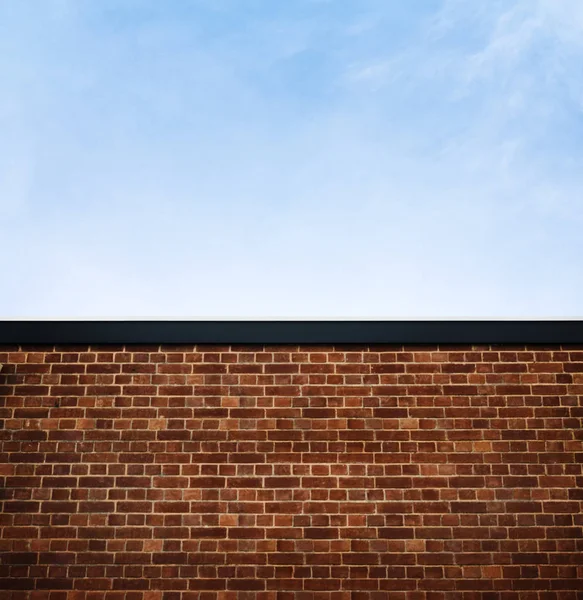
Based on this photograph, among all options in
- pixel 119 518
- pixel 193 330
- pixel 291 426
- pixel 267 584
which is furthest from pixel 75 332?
pixel 267 584

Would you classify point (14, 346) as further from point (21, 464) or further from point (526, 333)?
point (526, 333)

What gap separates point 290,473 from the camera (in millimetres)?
5320

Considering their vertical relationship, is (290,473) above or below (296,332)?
below

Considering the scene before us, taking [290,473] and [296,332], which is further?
[296,332]

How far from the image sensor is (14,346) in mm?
5625

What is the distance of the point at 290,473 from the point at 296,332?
3.75ft

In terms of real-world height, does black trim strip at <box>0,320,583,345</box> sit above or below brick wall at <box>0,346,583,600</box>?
above

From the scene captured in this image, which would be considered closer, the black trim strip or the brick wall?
the brick wall

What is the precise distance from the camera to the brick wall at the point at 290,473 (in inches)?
201

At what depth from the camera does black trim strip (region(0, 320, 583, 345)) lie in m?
5.59

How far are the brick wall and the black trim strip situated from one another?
96 millimetres

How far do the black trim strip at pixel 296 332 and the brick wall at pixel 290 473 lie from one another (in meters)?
0.10

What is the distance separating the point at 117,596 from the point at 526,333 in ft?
12.7

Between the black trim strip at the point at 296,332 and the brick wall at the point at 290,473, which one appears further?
the black trim strip at the point at 296,332
